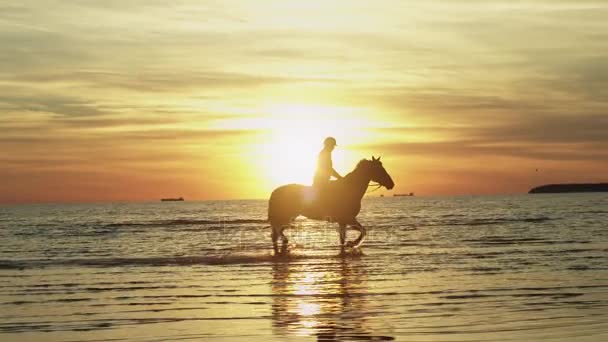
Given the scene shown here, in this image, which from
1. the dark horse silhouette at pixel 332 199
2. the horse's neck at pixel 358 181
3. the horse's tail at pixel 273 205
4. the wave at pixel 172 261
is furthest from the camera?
the horse's tail at pixel 273 205

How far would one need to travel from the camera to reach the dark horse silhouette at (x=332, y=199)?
26266 millimetres

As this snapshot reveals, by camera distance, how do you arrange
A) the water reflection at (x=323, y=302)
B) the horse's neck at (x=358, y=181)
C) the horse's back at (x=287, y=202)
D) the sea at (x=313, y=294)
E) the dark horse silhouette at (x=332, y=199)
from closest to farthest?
the water reflection at (x=323, y=302) < the sea at (x=313, y=294) < the dark horse silhouette at (x=332, y=199) < the horse's neck at (x=358, y=181) < the horse's back at (x=287, y=202)

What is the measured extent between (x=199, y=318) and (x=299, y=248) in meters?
16.5

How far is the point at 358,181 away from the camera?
26.6 metres

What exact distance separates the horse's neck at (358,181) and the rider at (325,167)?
15.5 inches

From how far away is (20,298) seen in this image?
15.9 meters

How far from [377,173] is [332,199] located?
1.72m

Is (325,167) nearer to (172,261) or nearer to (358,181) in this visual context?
(358,181)

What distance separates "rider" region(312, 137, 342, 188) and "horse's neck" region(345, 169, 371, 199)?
1.29ft

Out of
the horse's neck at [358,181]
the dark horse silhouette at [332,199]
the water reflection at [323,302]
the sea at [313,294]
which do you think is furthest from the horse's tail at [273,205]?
the water reflection at [323,302]

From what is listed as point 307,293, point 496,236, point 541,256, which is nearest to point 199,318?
point 307,293

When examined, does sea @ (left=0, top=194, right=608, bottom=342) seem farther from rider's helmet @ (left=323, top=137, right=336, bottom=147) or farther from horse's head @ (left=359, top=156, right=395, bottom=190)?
rider's helmet @ (left=323, top=137, right=336, bottom=147)

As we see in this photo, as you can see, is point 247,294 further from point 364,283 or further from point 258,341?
point 258,341

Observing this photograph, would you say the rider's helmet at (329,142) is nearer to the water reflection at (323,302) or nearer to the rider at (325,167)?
the rider at (325,167)
